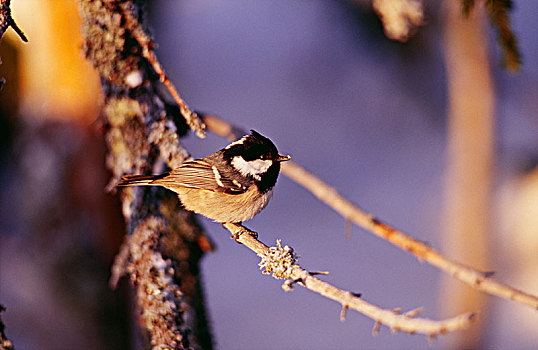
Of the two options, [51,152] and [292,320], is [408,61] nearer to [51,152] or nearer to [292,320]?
[292,320]

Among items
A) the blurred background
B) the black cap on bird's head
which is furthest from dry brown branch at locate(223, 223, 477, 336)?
the blurred background

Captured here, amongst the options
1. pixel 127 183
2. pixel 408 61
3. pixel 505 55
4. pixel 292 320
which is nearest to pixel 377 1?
pixel 505 55

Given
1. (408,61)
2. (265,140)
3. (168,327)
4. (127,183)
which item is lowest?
(168,327)

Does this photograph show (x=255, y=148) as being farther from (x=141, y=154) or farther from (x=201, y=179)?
(x=141, y=154)

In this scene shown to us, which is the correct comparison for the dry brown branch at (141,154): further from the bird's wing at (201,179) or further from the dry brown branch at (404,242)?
the dry brown branch at (404,242)

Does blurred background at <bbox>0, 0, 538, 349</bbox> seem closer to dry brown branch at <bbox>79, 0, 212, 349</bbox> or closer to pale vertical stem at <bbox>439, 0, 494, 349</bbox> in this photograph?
pale vertical stem at <bbox>439, 0, 494, 349</bbox>

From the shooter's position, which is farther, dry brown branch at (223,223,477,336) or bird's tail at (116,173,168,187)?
bird's tail at (116,173,168,187)
